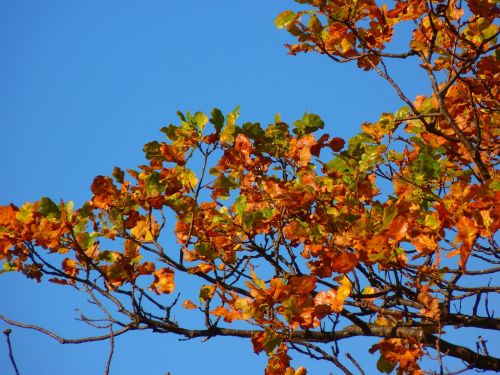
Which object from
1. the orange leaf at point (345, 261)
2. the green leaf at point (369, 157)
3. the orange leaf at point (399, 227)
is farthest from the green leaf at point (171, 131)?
the orange leaf at point (399, 227)

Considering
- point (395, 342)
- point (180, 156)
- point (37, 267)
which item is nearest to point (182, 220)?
point (180, 156)

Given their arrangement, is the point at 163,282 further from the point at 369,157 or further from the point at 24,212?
the point at 369,157

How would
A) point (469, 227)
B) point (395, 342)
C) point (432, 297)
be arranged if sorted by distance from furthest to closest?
point (395, 342) < point (432, 297) < point (469, 227)

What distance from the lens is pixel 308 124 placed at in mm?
3969

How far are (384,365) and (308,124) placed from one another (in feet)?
5.45

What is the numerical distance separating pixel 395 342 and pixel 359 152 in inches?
50.5

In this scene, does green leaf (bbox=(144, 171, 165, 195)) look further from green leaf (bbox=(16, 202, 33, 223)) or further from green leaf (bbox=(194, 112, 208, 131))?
green leaf (bbox=(16, 202, 33, 223))

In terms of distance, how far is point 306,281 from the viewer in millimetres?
3223

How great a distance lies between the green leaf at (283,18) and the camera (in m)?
3.74

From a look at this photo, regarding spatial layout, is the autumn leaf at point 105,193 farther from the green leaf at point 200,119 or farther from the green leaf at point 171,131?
the green leaf at point 200,119

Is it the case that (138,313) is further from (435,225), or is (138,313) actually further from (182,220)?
(435,225)

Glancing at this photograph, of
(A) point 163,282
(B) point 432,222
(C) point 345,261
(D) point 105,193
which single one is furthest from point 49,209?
(B) point 432,222

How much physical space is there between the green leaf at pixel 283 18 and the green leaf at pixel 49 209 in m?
1.76

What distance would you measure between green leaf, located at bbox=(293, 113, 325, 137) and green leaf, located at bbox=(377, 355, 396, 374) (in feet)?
5.13
